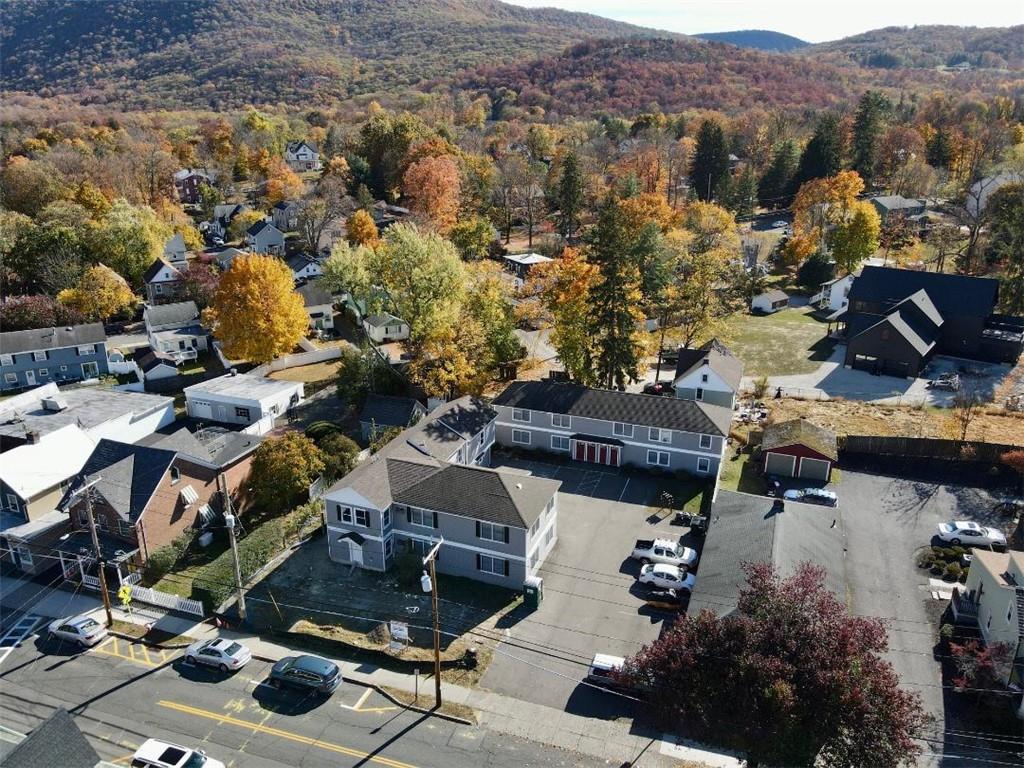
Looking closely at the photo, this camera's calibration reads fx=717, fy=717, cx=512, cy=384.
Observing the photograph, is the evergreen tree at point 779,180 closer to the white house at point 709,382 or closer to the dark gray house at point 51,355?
the white house at point 709,382

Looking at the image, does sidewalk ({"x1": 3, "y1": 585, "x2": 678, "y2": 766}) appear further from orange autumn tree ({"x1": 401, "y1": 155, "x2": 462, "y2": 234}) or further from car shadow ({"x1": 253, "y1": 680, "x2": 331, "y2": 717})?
orange autumn tree ({"x1": 401, "y1": 155, "x2": 462, "y2": 234})

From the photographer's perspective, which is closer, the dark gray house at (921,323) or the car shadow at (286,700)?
the car shadow at (286,700)

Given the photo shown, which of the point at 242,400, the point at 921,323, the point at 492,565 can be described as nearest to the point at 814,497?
the point at 492,565

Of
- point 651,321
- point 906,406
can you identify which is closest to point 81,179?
point 651,321

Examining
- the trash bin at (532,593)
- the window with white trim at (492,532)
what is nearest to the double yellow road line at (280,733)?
the trash bin at (532,593)

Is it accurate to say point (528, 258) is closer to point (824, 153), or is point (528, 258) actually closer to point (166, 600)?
point (824, 153)
